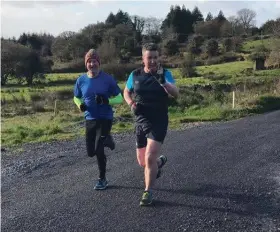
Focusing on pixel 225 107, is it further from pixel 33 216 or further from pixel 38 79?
pixel 38 79

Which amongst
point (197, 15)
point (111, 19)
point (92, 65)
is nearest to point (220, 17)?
point (197, 15)

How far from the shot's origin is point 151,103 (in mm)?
5777

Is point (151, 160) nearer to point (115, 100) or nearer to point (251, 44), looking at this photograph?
point (115, 100)

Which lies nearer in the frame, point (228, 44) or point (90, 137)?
point (90, 137)

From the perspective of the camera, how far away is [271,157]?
26.2 ft

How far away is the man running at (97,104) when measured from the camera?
6.30 metres

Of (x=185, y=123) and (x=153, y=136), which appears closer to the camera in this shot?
(x=153, y=136)

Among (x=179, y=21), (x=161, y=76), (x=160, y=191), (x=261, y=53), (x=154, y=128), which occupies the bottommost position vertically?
(x=160, y=191)

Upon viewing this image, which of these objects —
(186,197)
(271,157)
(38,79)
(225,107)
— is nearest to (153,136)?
(186,197)

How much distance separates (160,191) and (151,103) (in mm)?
1179

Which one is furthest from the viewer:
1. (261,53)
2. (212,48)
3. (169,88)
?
(212,48)

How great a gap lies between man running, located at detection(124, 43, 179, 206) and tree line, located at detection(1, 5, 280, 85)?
1591 inches

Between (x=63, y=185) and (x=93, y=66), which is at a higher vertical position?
(x=93, y=66)

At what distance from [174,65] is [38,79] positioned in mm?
15918
